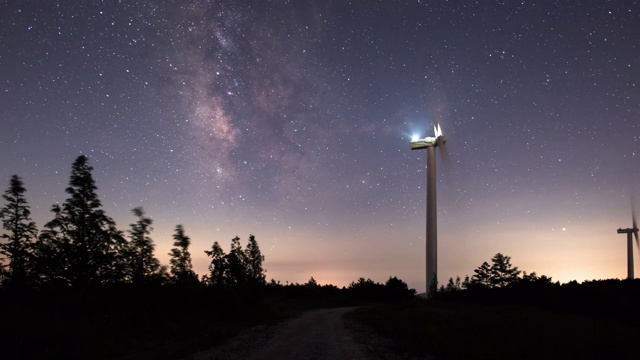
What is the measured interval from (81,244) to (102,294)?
755 centimetres

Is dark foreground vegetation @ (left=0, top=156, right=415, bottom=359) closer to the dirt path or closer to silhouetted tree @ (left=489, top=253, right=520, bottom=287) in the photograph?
the dirt path

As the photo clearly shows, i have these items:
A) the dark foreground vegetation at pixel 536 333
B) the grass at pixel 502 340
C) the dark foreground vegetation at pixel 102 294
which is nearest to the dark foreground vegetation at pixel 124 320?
the dark foreground vegetation at pixel 102 294

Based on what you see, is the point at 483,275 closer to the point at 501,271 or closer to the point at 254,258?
the point at 501,271

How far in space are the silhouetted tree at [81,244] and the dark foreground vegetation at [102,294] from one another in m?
0.07

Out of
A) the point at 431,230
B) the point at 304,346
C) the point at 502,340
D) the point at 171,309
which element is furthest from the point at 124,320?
the point at 431,230

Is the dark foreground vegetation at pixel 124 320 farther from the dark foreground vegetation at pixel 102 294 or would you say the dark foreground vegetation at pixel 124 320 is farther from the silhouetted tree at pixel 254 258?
the silhouetted tree at pixel 254 258

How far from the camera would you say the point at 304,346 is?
642 inches

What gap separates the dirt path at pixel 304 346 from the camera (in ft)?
46.6

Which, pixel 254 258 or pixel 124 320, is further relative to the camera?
pixel 254 258

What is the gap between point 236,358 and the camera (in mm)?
13859

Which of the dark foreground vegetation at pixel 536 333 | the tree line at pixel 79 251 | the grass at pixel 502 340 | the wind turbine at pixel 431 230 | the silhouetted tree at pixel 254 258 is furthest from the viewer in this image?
the silhouetted tree at pixel 254 258

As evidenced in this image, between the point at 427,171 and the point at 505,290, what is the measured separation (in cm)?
1727

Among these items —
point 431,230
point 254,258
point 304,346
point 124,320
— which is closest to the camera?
point 304,346

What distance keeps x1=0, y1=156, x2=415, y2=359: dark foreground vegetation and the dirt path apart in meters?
1.30
